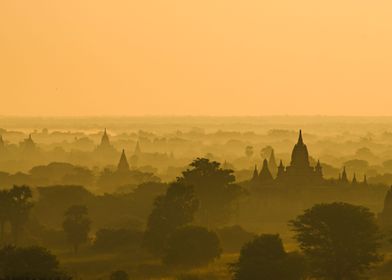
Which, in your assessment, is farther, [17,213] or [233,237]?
[233,237]

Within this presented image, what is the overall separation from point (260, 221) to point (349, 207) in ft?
113

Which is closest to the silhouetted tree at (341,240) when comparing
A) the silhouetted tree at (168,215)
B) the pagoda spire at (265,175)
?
the silhouetted tree at (168,215)

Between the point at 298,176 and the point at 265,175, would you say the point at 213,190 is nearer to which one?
the point at 265,175

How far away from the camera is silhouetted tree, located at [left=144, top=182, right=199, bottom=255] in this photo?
71000 millimetres

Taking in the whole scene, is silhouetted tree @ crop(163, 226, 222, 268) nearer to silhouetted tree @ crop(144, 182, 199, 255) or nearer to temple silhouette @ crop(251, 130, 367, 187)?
silhouetted tree @ crop(144, 182, 199, 255)

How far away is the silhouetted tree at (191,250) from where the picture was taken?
2564 inches

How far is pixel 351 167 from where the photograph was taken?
17312 centimetres

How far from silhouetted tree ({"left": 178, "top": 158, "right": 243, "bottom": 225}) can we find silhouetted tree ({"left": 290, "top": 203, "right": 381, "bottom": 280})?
2642 centimetres

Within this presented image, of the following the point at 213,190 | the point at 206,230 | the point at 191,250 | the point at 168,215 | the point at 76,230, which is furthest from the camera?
the point at 213,190

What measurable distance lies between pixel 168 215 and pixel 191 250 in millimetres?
8396

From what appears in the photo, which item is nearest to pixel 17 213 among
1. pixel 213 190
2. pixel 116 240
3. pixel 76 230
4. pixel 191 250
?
pixel 76 230

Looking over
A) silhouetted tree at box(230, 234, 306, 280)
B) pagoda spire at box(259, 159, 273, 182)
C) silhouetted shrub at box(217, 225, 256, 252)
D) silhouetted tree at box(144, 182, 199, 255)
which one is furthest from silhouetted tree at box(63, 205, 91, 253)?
pagoda spire at box(259, 159, 273, 182)

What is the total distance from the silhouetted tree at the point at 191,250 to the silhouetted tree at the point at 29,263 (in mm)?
14168

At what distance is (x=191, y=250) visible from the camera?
6569 centimetres
